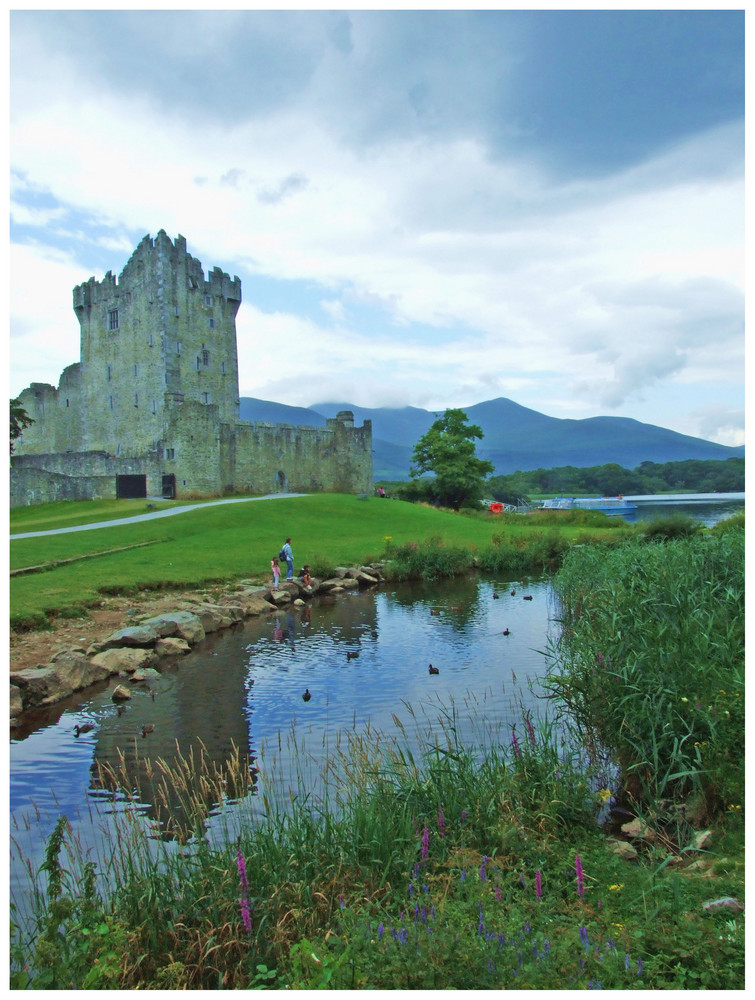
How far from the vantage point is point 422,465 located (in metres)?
70.4

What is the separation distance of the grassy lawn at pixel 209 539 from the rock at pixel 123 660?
12.2 feet

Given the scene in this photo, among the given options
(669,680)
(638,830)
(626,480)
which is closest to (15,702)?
(638,830)

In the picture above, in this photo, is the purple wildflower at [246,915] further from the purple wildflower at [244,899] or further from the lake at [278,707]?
the lake at [278,707]

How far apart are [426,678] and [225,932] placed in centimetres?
925

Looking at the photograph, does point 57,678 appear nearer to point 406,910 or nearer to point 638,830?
point 406,910

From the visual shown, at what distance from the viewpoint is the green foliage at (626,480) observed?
292 feet

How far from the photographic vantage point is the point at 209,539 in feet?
Result: 109

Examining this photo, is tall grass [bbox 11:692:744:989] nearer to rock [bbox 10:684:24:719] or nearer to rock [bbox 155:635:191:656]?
rock [bbox 10:684:24:719]

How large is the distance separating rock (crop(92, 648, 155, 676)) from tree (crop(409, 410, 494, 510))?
50318 millimetres

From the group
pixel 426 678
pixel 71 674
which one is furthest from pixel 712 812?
pixel 71 674

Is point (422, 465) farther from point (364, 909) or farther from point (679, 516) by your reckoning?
point (364, 909)

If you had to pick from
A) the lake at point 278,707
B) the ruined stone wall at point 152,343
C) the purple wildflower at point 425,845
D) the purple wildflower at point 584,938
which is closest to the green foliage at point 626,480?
the ruined stone wall at point 152,343

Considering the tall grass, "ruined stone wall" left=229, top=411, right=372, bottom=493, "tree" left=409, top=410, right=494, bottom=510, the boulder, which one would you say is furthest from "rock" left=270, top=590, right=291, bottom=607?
"tree" left=409, top=410, right=494, bottom=510

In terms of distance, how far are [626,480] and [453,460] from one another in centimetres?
6696
